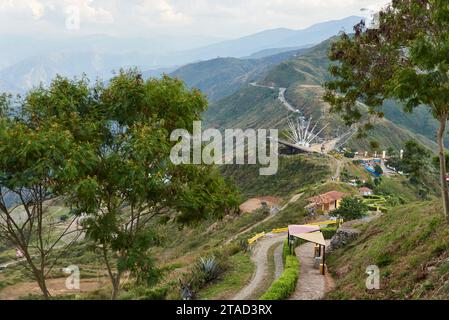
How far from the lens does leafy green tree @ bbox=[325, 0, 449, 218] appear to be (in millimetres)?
14430

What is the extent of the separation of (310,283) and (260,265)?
5.94m

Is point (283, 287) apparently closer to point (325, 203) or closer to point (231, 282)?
point (231, 282)

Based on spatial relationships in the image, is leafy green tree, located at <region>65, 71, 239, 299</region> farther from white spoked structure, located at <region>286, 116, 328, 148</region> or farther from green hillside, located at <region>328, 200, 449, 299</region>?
white spoked structure, located at <region>286, 116, 328, 148</region>

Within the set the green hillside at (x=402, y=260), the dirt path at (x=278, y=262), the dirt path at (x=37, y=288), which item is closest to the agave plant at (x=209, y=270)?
the dirt path at (x=278, y=262)

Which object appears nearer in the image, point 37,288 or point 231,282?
point 231,282

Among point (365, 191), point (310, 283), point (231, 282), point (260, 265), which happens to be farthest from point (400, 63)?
point (365, 191)

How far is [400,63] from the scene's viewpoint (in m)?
17.9

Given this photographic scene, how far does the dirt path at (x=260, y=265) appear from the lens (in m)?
20.2

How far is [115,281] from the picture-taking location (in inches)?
592

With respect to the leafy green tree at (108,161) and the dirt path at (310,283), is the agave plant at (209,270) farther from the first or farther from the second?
the leafy green tree at (108,161)

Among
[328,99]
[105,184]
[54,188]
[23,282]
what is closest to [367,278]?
[328,99]

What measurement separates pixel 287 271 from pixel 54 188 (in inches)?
524

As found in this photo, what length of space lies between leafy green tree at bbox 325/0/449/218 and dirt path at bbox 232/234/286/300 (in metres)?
9.05

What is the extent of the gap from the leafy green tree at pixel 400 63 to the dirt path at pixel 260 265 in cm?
905
